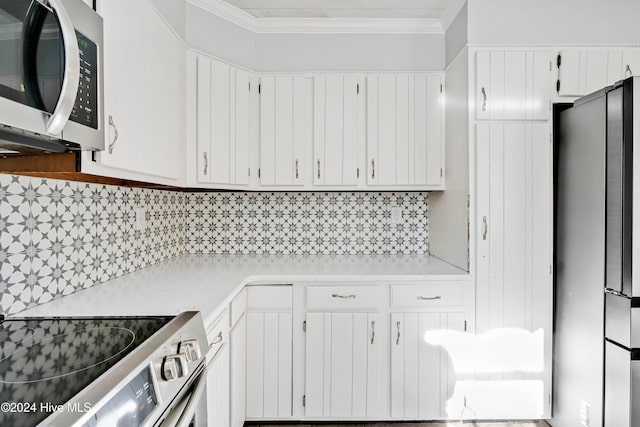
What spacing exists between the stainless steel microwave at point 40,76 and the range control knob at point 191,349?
626mm

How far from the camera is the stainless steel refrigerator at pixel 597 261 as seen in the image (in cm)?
154

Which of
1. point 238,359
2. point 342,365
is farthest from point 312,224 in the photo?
point 238,359

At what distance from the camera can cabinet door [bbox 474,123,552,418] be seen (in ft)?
6.75

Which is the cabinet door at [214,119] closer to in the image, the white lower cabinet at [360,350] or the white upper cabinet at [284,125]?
the white upper cabinet at [284,125]

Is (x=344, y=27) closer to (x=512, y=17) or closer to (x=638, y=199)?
(x=512, y=17)

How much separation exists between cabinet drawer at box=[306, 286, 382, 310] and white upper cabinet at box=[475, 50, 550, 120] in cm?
118

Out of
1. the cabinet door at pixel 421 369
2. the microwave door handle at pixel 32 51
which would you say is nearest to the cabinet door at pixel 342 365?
the cabinet door at pixel 421 369

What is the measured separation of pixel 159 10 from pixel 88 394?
1.70 m

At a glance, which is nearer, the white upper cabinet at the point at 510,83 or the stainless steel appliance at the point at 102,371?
the stainless steel appliance at the point at 102,371

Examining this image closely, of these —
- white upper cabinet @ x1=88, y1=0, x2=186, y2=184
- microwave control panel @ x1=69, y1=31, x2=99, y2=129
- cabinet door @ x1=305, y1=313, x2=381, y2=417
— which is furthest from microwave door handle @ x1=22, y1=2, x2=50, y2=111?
cabinet door @ x1=305, y1=313, x2=381, y2=417

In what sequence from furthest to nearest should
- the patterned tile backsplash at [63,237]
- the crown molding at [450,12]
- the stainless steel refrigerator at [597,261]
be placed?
the crown molding at [450,12], the stainless steel refrigerator at [597,261], the patterned tile backsplash at [63,237]

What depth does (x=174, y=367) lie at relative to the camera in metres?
0.93

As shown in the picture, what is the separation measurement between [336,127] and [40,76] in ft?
5.98

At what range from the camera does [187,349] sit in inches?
39.7
